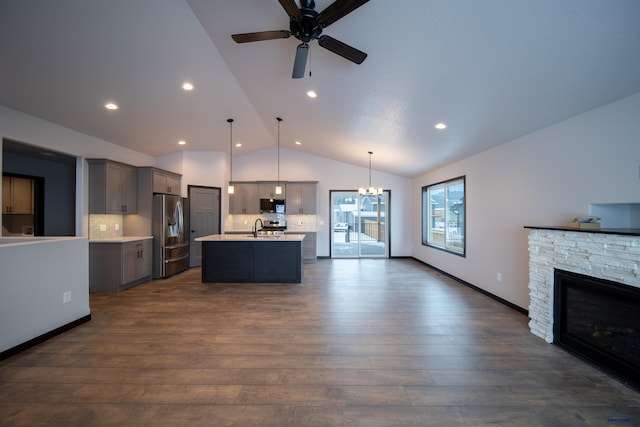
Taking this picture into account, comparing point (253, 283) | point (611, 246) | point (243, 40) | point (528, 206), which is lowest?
point (253, 283)

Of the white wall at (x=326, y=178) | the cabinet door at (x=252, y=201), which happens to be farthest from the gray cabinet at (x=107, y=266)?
the white wall at (x=326, y=178)

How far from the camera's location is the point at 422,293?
15.1ft

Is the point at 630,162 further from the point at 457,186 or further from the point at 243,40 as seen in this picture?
the point at 243,40

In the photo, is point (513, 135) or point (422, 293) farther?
point (422, 293)

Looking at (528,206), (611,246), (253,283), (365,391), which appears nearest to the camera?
(365,391)

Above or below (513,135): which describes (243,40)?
above

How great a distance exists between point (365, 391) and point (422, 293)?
2.91m

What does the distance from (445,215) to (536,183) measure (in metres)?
2.85

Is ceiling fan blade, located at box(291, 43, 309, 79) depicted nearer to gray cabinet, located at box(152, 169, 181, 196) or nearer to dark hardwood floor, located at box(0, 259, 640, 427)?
dark hardwood floor, located at box(0, 259, 640, 427)

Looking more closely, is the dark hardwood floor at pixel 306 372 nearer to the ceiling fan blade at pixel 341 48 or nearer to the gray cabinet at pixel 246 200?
the ceiling fan blade at pixel 341 48

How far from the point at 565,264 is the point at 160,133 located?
677 centimetres

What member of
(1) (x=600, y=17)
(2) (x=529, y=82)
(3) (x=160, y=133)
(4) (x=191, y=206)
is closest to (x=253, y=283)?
(4) (x=191, y=206)

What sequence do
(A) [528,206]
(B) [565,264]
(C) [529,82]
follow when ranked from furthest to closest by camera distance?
(A) [528,206] < (B) [565,264] < (C) [529,82]

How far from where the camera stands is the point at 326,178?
8094mm
